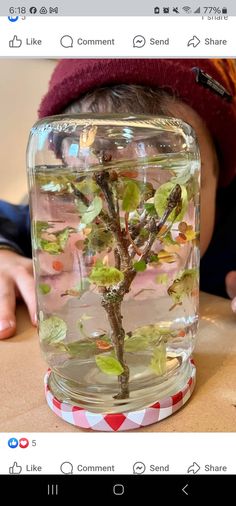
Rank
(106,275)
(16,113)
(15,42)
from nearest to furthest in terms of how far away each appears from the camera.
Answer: (106,275)
(15,42)
(16,113)

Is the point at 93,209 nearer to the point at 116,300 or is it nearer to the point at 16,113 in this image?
the point at 116,300

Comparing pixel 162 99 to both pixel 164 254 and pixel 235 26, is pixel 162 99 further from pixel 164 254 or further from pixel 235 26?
pixel 164 254

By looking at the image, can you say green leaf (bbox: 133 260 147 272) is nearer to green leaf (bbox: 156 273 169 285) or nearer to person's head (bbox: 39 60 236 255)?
green leaf (bbox: 156 273 169 285)

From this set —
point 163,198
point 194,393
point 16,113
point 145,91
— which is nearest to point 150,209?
point 163,198

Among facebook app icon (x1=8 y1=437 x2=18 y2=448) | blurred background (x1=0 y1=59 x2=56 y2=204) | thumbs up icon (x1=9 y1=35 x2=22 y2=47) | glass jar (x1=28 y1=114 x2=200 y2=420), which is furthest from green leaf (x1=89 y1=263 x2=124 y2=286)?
blurred background (x1=0 y1=59 x2=56 y2=204)

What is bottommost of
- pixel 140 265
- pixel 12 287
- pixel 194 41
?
pixel 12 287
